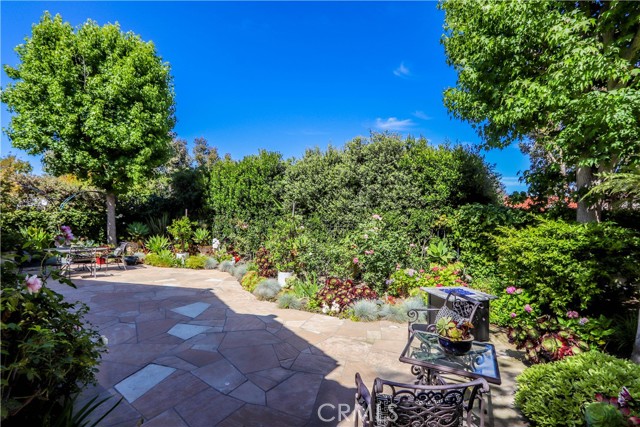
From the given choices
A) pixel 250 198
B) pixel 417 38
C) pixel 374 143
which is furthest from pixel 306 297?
pixel 417 38

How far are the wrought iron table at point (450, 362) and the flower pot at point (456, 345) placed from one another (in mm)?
105

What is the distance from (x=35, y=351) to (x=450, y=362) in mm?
2987

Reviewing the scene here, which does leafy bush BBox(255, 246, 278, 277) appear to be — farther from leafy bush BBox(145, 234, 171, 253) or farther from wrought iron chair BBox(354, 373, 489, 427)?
wrought iron chair BBox(354, 373, 489, 427)

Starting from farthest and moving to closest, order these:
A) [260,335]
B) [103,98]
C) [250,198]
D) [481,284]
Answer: [250,198]
[103,98]
[481,284]
[260,335]

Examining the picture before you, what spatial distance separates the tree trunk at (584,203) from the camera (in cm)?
453

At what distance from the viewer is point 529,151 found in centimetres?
1270

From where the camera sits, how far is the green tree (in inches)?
326

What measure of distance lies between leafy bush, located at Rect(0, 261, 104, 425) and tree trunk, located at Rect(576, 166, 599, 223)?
6.39 meters

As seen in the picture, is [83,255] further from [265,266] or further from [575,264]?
[575,264]

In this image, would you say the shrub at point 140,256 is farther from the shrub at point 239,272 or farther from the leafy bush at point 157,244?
the shrub at point 239,272

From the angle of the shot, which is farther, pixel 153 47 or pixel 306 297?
pixel 153 47

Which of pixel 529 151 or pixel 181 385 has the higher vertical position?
pixel 529 151

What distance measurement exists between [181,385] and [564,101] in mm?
5856

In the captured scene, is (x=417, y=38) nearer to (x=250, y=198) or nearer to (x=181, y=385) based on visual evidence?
(x=250, y=198)
